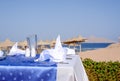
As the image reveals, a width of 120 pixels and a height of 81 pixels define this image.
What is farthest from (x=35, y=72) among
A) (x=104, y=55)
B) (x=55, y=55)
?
(x=104, y=55)

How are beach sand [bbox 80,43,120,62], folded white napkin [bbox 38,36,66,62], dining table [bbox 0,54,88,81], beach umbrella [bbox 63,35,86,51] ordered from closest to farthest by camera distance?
dining table [bbox 0,54,88,81]
folded white napkin [bbox 38,36,66,62]
beach umbrella [bbox 63,35,86,51]
beach sand [bbox 80,43,120,62]

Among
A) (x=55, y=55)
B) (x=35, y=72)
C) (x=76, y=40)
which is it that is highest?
(x=76, y=40)

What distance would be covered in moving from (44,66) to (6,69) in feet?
1.22

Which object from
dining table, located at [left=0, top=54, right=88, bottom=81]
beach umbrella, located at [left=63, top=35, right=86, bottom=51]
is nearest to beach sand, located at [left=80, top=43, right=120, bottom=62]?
beach umbrella, located at [left=63, top=35, right=86, bottom=51]

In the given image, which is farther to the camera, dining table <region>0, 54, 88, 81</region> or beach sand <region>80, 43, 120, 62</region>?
beach sand <region>80, 43, 120, 62</region>

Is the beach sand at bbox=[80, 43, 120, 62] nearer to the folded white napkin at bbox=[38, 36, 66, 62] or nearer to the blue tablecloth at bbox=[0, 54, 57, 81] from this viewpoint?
the folded white napkin at bbox=[38, 36, 66, 62]

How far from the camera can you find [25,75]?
9.32 feet

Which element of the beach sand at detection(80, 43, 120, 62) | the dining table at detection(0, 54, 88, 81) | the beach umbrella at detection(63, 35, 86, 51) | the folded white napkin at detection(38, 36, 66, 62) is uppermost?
the beach umbrella at detection(63, 35, 86, 51)

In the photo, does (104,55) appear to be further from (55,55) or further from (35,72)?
(35,72)

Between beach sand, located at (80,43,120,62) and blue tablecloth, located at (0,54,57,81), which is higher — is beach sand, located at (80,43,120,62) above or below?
below

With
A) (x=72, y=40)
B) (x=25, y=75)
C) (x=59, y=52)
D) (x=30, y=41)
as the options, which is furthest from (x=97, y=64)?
(x=72, y=40)

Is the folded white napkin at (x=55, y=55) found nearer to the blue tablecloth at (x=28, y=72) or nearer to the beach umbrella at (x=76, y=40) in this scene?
the blue tablecloth at (x=28, y=72)

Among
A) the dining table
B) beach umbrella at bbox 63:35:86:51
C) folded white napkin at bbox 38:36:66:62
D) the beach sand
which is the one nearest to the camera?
the dining table

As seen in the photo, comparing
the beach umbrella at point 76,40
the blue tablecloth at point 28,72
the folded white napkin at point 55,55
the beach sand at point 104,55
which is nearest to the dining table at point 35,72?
the blue tablecloth at point 28,72
